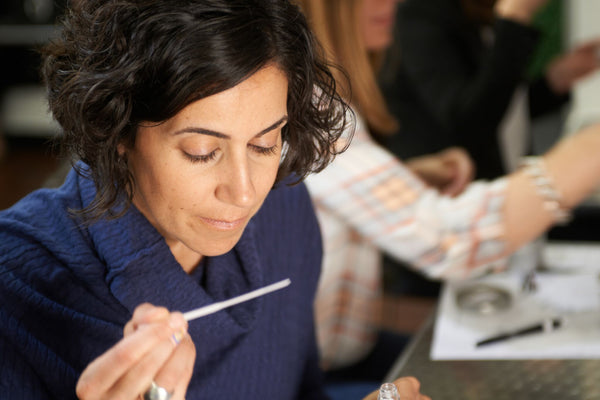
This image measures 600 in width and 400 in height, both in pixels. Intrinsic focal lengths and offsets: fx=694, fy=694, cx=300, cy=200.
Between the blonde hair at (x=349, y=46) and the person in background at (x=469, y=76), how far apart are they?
15.0 inches

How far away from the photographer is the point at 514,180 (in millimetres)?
1260

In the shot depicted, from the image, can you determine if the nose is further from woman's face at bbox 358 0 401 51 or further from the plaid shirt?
woman's face at bbox 358 0 401 51

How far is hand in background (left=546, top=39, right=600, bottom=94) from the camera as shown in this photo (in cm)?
200

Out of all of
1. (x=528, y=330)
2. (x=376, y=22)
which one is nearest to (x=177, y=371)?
(x=528, y=330)

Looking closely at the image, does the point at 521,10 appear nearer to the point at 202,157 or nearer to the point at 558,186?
the point at 558,186

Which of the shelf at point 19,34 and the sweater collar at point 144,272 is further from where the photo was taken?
the shelf at point 19,34

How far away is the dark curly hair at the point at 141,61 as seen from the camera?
2.14ft

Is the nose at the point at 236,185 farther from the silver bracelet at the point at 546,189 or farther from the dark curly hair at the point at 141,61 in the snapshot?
the silver bracelet at the point at 546,189

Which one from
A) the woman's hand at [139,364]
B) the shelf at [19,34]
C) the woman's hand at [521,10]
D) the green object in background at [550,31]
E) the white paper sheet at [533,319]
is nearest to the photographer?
the woman's hand at [139,364]

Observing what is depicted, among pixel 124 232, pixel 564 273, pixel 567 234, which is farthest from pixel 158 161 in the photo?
pixel 567 234

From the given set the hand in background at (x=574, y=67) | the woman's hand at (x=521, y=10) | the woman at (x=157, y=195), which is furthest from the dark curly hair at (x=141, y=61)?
the hand in background at (x=574, y=67)

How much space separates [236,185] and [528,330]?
62 cm

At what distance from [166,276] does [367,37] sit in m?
0.75

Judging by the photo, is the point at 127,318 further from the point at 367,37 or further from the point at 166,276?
the point at 367,37
